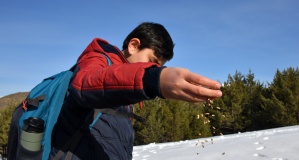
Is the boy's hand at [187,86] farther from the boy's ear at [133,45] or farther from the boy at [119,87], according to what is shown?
the boy's ear at [133,45]

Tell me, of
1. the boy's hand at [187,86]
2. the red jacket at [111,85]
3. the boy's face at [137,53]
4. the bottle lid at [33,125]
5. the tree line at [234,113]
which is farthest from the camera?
the tree line at [234,113]

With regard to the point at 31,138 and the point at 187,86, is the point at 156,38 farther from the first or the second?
the point at 187,86

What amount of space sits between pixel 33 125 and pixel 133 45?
→ 0.70 metres

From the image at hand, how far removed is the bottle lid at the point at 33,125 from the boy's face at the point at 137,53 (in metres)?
0.59

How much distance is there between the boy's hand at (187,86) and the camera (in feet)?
3.10

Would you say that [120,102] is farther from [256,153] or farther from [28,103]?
[256,153]

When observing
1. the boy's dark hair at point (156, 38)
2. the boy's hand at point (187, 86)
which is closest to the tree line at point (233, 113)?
the boy's dark hair at point (156, 38)

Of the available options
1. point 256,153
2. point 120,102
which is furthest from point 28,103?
point 256,153

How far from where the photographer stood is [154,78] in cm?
102

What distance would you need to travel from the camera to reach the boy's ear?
6.02 feet

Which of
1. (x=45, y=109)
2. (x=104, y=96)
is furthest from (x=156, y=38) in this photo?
(x=104, y=96)

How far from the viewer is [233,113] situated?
2586 cm

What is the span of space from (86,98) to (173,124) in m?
25.0

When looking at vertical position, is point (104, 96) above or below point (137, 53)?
below
